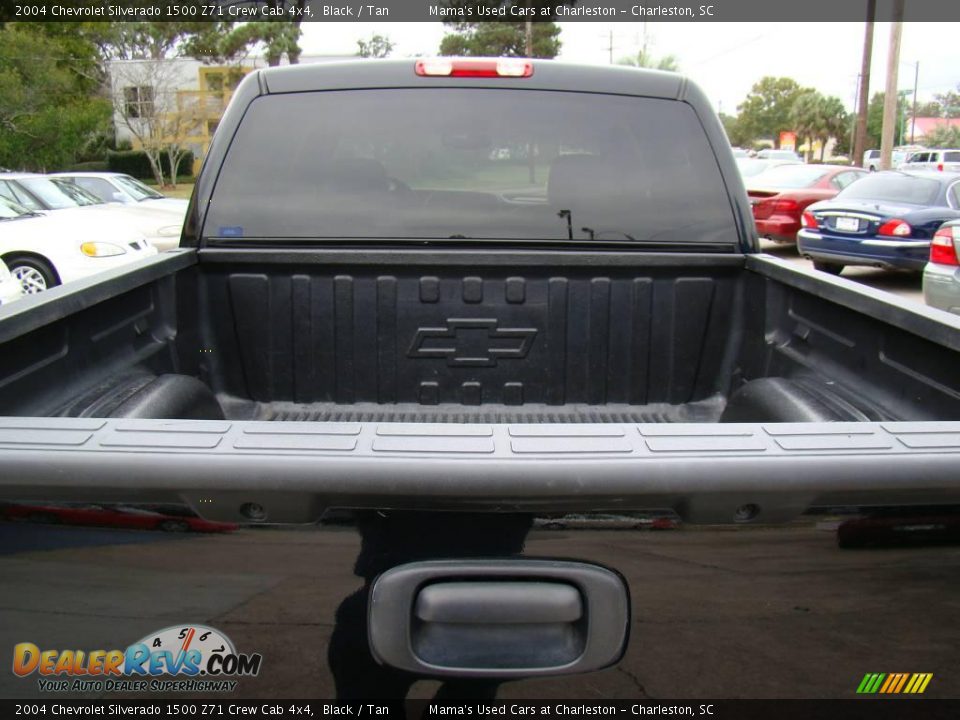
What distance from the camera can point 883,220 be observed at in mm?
11602

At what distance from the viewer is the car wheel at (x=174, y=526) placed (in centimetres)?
126

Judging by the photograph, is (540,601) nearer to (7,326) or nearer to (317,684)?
(317,684)

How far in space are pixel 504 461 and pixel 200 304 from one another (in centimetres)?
224

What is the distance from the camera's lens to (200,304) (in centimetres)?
317

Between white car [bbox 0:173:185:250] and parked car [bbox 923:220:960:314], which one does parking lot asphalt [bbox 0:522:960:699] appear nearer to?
parked car [bbox 923:220:960:314]

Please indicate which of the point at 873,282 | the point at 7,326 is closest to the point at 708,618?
the point at 7,326

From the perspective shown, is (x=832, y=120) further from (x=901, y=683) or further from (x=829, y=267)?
(x=901, y=683)

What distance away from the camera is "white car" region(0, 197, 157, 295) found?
10125 millimetres

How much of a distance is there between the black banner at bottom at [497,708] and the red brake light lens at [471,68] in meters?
2.34

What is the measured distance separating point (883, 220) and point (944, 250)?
3.94m

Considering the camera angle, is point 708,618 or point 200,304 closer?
point 708,618

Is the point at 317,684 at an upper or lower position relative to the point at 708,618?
lower

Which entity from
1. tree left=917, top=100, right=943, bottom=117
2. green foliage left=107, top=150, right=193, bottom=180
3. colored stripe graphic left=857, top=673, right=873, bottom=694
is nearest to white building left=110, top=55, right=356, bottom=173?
green foliage left=107, top=150, right=193, bottom=180

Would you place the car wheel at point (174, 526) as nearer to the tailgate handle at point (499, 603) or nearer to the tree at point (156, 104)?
the tailgate handle at point (499, 603)
